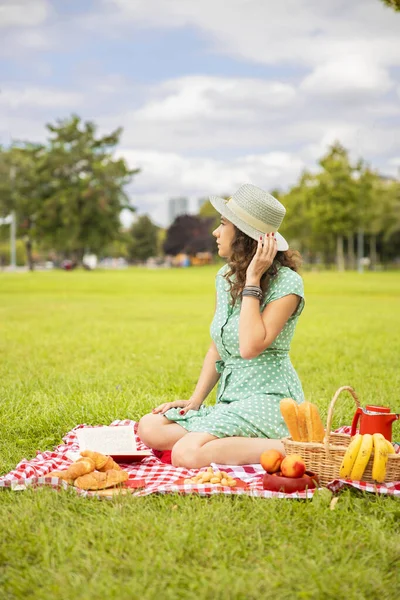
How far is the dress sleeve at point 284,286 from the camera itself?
4691 mm

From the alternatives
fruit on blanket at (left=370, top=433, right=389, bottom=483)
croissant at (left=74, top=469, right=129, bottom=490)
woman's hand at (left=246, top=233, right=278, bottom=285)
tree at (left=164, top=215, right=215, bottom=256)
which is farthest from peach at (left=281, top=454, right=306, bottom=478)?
tree at (left=164, top=215, right=215, bottom=256)

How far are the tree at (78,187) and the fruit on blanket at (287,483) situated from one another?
65.1m

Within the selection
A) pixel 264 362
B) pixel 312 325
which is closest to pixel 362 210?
pixel 312 325

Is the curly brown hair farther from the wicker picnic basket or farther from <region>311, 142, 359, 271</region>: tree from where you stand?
<region>311, 142, 359, 271</region>: tree

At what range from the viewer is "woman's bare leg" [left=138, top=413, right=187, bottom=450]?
4879 mm

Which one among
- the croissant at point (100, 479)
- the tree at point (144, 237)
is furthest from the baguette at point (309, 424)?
the tree at point (144, 237)

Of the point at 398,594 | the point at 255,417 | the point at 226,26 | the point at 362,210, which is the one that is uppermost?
the point at 226,26

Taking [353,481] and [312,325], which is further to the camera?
[312,325]

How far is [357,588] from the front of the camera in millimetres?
2979

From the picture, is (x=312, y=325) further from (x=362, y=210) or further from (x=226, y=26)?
(x=362, y=210)

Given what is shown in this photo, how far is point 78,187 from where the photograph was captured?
229ft

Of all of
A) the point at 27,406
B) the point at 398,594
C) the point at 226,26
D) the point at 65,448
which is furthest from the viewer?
the point at 226,26

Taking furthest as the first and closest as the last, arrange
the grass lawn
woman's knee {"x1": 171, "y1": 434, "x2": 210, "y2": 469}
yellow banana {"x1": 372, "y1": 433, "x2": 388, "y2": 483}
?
woman's knee {"x1": 171, "y1": 434, "x2": 210, "y2": 469} < yellow banana {"x1": 372, "y1": 433, "x2": 388, "y2": 483} < the grass lawn

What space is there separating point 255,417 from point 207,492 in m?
0.70
